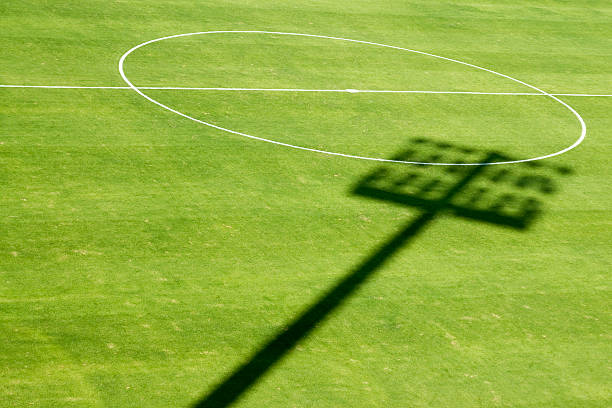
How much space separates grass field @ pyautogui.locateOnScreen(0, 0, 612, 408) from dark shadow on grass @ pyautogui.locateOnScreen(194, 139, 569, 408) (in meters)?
0.09

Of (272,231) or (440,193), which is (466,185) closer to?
(440,193)

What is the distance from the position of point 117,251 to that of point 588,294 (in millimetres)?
5281

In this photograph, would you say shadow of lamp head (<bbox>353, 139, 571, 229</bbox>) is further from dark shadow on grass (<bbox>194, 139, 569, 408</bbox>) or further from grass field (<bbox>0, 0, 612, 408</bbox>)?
grass field (<bbox>0, 0, 612, 408</bbox>)

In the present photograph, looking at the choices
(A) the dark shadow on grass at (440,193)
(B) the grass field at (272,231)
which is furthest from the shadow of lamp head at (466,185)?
(B) the grass field at (272,231)

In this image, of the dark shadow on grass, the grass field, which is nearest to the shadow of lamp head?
the dark shadow on grass

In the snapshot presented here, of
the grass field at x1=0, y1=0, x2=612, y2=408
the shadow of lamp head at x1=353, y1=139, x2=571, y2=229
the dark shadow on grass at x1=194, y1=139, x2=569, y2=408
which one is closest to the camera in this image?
the grass field at x1=0, y1=0, x2=612, y2=408

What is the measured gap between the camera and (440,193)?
12.2m

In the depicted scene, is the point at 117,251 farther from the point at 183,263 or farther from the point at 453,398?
the point at 453,398

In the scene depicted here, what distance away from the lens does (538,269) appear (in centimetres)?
1046

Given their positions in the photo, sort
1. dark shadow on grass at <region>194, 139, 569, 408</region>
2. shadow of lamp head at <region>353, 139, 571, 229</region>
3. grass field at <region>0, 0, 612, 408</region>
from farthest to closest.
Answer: shadow of lamp head at <region>353, 139, 571, 229</region>
dark shadow on grass at <region>194, 139, 569, 408</region>
grass field at <region>0, 0, 612, 408</region>

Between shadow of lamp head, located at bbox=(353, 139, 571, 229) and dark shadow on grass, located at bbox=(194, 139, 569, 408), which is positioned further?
shadow of lamp head, located at bbox=(353, 139, 571, 229)

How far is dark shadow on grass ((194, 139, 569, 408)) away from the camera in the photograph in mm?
9742

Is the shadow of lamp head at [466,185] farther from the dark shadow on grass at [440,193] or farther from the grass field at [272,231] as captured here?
the grass field at [272,231]

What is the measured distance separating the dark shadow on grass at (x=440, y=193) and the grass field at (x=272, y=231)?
9 cm
